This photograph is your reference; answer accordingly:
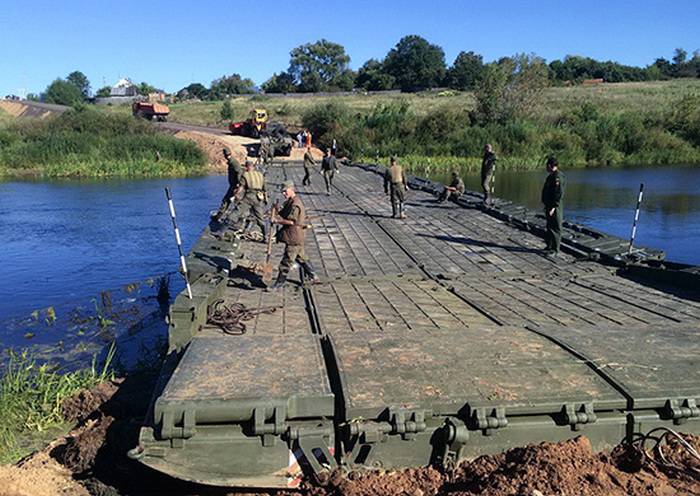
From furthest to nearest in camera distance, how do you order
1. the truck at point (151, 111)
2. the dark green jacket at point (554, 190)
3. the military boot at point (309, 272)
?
the truck at point (151, 111)
the dark green jacket at point (554, 190)
the military boot at point (309, 272)

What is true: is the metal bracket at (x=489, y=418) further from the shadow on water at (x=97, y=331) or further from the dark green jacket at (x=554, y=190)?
the dark green jacket at (x=554, y=190)

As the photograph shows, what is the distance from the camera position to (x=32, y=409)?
754 centimetres

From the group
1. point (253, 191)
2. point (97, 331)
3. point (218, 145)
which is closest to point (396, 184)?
point (253, 191)

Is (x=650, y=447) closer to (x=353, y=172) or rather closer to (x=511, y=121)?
(x=353, y=172)

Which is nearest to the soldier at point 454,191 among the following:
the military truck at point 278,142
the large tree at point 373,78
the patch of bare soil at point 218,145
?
the military truck at point 278,142

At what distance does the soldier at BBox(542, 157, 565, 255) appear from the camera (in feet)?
35.1

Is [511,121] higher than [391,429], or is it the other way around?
[511,121]

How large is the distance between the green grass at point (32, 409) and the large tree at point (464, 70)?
272 ft

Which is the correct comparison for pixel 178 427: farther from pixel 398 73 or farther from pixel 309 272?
pixel 398 73

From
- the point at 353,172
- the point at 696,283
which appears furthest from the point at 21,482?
the point at 353,172

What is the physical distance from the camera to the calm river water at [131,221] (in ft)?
51.9

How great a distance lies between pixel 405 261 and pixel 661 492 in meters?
7.06

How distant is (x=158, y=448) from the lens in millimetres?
4379

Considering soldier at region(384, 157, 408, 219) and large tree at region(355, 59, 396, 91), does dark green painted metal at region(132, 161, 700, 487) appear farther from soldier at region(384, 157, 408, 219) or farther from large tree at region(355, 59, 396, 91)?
large tree at region(355, 59, 396, 91)
